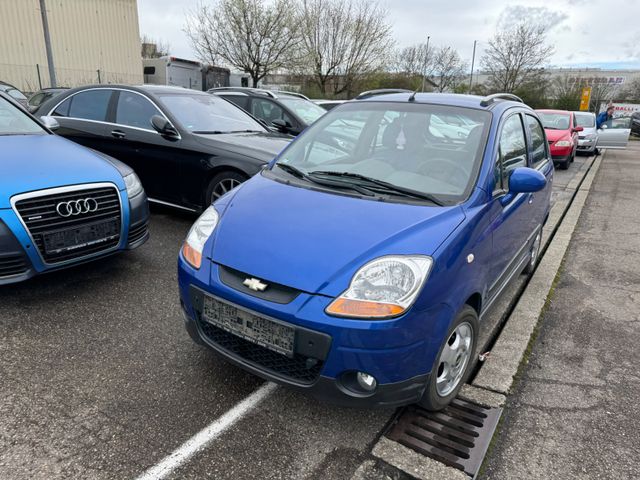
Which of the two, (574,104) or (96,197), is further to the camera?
(574,104)

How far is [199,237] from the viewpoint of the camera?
2.61 m

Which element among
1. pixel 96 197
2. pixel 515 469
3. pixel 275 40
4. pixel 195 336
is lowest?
pixel 515 469

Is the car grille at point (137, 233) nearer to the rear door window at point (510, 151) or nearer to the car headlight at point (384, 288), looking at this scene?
the car headlight at point (384, 288)

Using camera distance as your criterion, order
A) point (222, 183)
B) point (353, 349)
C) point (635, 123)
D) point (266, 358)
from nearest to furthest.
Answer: point (353, 349) < point (266, 358) < point (222, 183) < point (635, 123)

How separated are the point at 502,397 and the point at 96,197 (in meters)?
3.22

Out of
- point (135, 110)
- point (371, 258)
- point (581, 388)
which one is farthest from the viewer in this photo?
point (135, 110)

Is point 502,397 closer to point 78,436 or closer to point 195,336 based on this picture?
point 195,336

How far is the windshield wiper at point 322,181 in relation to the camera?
2.73 metres

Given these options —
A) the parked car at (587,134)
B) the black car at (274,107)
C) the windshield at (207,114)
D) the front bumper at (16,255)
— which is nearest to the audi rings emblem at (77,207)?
the front bumper at (16,255)

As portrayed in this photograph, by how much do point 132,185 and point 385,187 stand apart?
2.37 m

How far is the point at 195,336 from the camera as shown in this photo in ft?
8.28

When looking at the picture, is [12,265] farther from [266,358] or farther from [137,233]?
[266,358]

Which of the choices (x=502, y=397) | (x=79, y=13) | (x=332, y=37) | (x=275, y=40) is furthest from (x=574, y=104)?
(x=502, y=397)

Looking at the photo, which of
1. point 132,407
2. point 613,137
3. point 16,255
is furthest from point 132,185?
point 613,137
